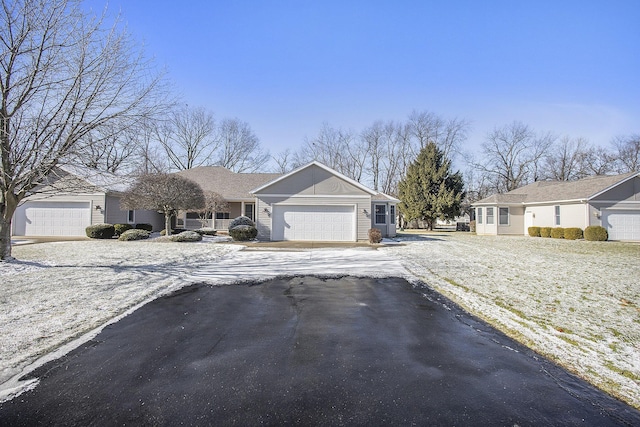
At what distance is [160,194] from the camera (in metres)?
17.4

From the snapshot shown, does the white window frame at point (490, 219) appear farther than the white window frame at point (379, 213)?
Yes

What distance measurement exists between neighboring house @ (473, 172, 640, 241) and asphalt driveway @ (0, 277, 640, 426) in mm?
22761

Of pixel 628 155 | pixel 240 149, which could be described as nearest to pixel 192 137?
pixel 240 149

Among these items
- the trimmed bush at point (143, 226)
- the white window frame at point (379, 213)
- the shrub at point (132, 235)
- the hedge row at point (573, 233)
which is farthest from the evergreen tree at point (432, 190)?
the shrub at point (132, 235)

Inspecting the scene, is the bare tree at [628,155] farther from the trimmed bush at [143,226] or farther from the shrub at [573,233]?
the trimmed bush at [143,226]

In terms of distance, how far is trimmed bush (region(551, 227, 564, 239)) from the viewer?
2231cm

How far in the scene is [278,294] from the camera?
6.77 m

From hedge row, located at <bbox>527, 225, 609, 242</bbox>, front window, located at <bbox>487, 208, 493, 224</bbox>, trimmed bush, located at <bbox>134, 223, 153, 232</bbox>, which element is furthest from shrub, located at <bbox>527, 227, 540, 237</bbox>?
trimmed bush, located at <bbox>134, 223, 153, 232</bbox>

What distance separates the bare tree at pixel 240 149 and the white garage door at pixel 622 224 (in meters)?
35.7

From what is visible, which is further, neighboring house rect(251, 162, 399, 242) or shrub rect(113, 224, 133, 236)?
shrub rect(113, 224, 133, 236)

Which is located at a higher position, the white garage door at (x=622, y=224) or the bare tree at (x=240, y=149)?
the bare tree at (x=240, y=149)

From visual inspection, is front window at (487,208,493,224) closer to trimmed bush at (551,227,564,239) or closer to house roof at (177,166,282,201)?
trimmed bush at (551,227,564,239)

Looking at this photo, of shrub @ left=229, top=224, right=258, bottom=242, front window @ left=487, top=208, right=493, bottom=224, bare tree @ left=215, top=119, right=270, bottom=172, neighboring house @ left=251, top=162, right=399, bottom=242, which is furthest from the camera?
bare tree @ left=215, top=119, right=270, bottom=172

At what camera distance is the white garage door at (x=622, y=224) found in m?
21.2
